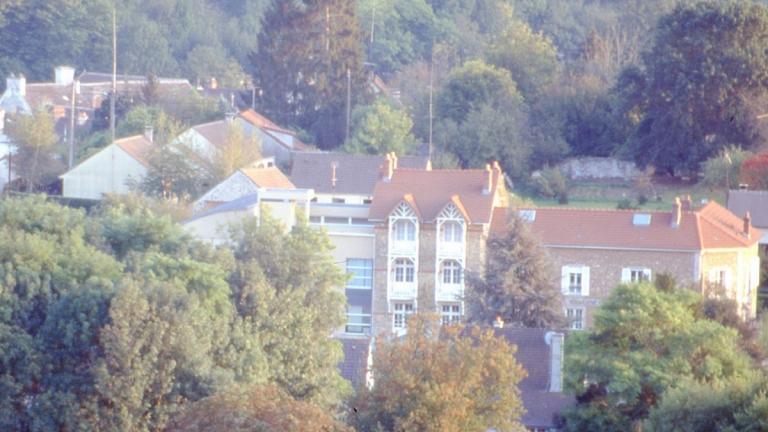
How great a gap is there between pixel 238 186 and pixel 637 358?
16867 mm

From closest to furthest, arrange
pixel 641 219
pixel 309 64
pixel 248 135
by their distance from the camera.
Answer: pixel 641 219, pixel 248 135, pixel 309 64

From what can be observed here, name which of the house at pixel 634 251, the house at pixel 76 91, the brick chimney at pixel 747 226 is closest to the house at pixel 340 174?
the house at pixel 634 251

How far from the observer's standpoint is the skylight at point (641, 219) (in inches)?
1323

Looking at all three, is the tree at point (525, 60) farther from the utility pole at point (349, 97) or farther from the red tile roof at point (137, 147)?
the red tile roof at point (137, 147)

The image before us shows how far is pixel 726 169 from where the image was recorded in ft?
133

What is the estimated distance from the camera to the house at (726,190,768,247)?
37.2m

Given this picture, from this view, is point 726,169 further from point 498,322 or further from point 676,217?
point 498,322

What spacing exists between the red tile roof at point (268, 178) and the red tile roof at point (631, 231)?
6550 millimetres

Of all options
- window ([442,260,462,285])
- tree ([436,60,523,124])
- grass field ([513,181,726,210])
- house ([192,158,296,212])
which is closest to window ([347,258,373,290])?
window ([442,260,462,285])

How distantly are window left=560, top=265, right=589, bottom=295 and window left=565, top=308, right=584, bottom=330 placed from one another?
43 centimetres

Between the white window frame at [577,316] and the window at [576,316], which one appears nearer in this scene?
the window at [576,316]

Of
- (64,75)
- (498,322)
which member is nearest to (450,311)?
(498,322)

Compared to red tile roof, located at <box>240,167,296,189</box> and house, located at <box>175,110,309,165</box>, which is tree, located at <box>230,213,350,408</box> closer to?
red tile roof, located at <box>240,167,296,189</box>

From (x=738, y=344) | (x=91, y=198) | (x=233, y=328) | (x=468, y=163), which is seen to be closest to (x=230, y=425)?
(x=233, y=328)
